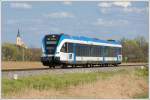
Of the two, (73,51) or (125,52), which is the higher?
(73,51)

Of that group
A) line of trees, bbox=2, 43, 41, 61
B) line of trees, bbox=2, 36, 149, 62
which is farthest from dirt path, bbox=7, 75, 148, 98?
line of trees, bbox=2, 43, 41, 61

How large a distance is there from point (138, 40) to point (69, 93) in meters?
66.4

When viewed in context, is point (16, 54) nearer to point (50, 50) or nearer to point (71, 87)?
point (50, 50)

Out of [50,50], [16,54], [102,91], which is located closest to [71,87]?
[102,91]

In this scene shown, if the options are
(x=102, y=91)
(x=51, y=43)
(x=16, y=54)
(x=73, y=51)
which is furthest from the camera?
(x=16, y=54)

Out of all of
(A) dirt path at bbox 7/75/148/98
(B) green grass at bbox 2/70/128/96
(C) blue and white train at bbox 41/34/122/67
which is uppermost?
(C) blue and white train at bbox 41/34/122/67

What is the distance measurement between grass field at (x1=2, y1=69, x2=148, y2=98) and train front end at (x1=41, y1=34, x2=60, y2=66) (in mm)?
8093

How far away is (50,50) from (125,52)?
1463 inches

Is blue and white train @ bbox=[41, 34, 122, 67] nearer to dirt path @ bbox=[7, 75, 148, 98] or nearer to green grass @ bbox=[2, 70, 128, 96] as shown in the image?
dirt path @ bbox=[7, 75, 148, 98]

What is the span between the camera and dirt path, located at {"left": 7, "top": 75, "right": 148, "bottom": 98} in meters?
18.3

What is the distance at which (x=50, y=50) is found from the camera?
1340 inches

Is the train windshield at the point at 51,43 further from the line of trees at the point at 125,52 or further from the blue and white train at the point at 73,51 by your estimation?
the line of trees at the point at 125,52

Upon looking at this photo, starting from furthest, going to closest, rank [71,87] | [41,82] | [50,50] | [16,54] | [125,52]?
[16,54], [125,52], [50,50], [41,82], [71,87]

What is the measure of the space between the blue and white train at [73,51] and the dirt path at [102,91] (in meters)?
8.60
